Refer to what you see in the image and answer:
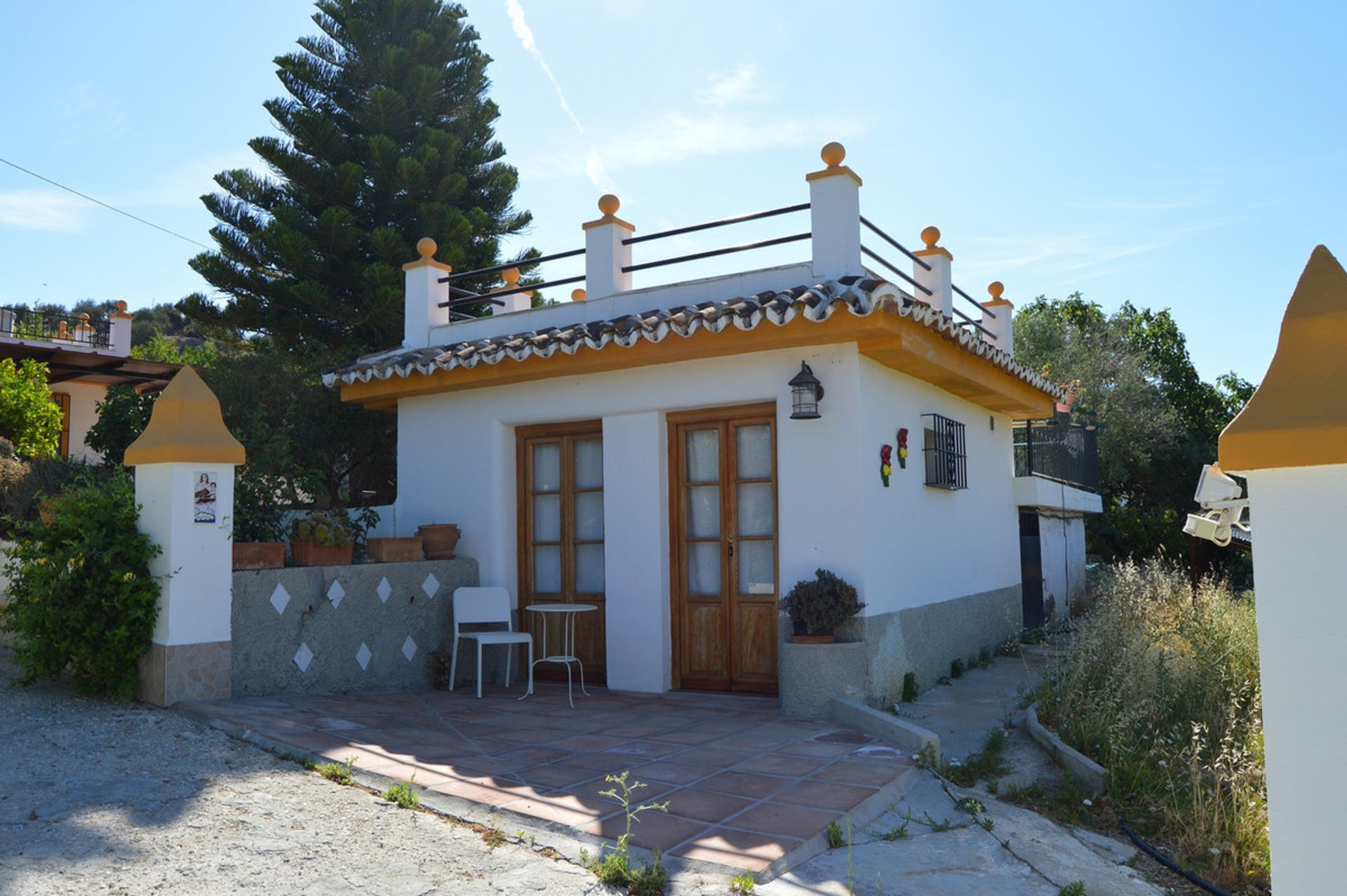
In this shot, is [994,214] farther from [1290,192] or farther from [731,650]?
[731,650]

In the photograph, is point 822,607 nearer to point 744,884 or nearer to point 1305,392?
point 744,884

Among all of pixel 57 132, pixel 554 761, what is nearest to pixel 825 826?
pixel 554 761

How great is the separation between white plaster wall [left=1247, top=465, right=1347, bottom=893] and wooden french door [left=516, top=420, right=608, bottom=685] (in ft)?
20.2

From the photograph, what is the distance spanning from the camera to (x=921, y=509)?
8.23 metres

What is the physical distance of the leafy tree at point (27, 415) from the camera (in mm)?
14070

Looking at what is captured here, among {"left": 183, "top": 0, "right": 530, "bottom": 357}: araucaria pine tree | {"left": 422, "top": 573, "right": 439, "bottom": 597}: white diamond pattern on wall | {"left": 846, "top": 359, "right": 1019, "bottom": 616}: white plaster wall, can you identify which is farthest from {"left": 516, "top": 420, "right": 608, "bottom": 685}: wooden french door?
{"left": 183, "top": 0, "right": 530, "bottom": 357}: araucaria pine tree

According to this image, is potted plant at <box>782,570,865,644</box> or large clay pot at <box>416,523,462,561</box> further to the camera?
large clay pot at <box>416,523,462,561</box>

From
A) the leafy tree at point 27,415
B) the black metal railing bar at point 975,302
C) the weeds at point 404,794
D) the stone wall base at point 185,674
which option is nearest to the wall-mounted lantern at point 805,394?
the black metal railing bar at point 975,302

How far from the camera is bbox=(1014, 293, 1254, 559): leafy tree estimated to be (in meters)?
22.0

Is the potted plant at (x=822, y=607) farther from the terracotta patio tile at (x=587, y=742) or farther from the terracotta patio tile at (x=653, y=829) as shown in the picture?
the terracotta patio tile at (x=653, y=829)

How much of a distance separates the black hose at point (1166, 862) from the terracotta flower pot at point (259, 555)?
5571 mm

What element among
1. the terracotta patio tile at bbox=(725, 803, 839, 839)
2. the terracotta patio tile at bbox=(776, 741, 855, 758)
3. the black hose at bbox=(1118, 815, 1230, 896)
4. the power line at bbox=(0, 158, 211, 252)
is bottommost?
the black hose at bbox=(1118, 815, 1230, 896)

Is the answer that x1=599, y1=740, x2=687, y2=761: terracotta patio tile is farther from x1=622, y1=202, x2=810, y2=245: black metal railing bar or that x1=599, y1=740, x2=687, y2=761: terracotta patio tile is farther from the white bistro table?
x1=622, y1=202, x2=810, y2=245: black metal railing bar

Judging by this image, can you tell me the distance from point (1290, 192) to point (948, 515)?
5.99 metres
